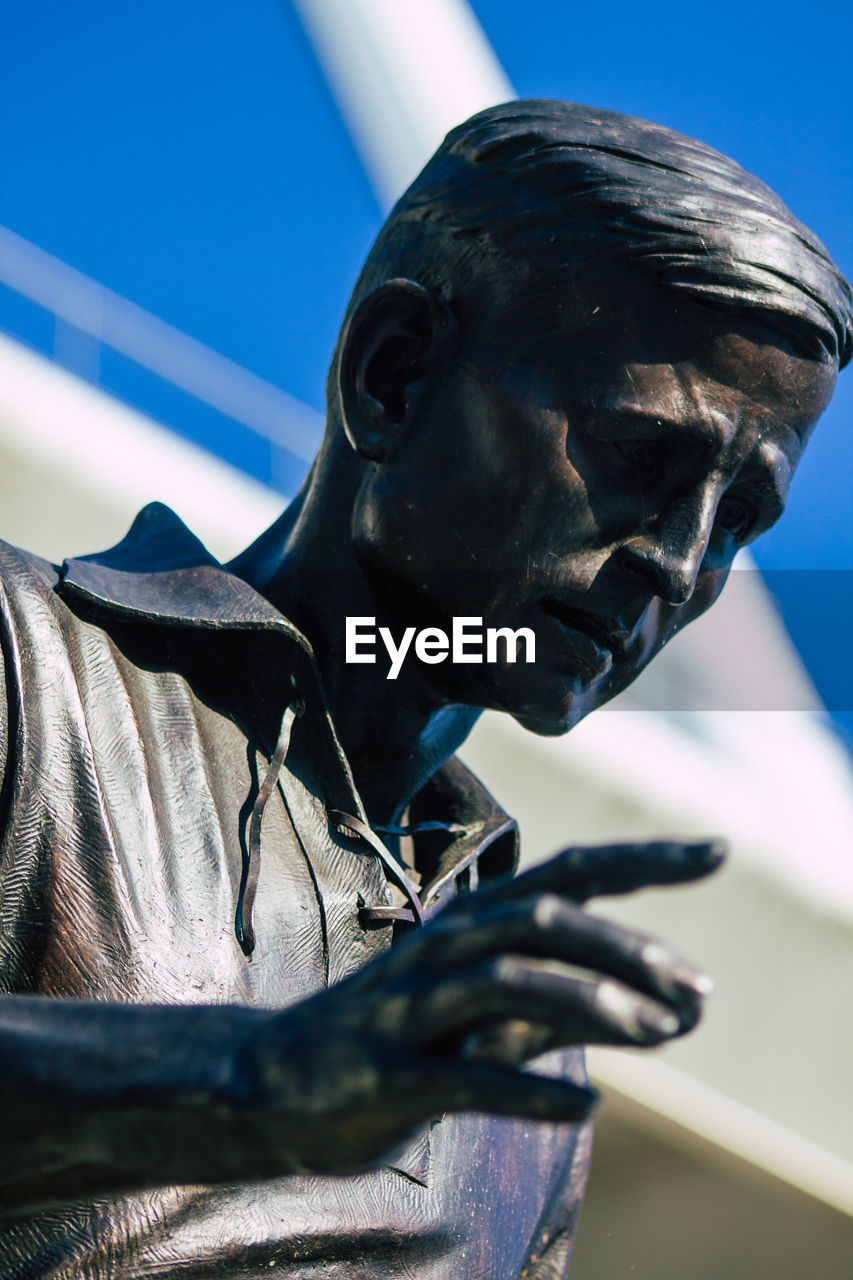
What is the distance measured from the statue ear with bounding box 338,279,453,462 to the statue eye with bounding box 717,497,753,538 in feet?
1.48

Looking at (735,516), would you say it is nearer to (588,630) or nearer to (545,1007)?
(588,630)

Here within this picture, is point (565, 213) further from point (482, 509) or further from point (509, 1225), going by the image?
point (509, 1225)

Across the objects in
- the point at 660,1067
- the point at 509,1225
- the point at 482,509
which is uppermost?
the point at 482,509

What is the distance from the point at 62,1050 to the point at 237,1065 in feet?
0.71

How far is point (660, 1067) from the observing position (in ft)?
20.5

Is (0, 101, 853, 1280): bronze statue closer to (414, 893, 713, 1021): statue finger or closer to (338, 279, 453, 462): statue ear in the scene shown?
(338, 279, 453, 462): statue ear

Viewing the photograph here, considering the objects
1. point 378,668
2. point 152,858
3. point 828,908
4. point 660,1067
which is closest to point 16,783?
point 152,858

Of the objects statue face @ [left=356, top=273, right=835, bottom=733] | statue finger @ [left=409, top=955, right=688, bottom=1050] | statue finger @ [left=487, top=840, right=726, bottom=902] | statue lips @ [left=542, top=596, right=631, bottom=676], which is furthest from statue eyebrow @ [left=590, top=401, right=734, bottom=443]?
statue finger @ [left=409, top=955, right=688, bottom=1050]

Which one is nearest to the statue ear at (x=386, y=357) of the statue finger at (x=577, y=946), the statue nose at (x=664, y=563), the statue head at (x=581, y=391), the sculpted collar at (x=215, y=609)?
the statue head at (x=581, y=391)

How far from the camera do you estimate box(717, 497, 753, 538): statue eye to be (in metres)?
2.18

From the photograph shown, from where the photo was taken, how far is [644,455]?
2.06 metres

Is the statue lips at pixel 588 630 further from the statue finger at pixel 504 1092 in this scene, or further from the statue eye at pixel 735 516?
the statue finger at pixel 504 1092

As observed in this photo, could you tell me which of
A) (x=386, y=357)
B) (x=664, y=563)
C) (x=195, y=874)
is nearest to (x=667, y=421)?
(x=664, y=563)

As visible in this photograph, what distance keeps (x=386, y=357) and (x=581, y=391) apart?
0.35 m
